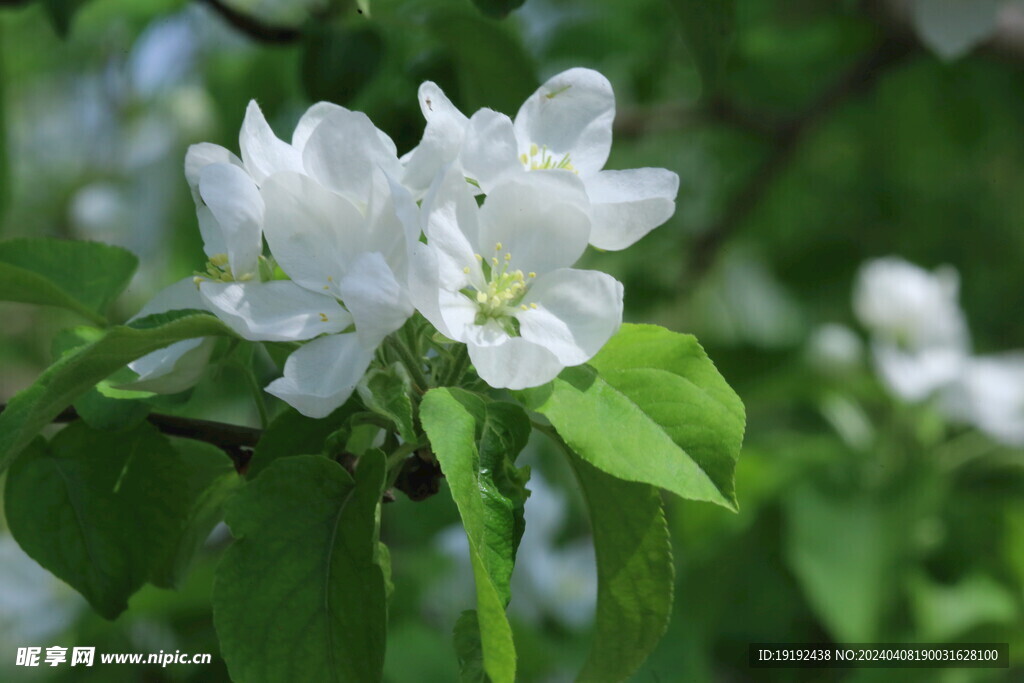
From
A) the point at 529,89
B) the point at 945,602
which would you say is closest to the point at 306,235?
the point at 529,89

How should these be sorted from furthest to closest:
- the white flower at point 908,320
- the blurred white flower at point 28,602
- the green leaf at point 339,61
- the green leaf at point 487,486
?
the white flower at point 908,320 → the blurred white flower at point 28,602 → the green leaf at point 339,61 → the green leaf at point 487,486

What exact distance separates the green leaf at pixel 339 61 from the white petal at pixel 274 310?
564 mm

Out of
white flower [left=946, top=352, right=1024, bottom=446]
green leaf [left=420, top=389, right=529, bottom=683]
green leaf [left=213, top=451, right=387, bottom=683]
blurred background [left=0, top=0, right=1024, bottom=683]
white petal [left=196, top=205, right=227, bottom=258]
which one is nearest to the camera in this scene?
green leaf [left=420, top=389, right=529, bottom=683]

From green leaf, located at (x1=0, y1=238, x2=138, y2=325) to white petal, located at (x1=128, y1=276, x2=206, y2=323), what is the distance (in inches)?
4.4

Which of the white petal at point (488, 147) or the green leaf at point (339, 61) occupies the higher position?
the white petal at point (488, 147)

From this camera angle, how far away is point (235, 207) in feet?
2.29

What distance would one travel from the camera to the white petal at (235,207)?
27.4 inches

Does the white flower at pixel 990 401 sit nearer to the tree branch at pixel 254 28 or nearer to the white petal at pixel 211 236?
the tree branch at pixel 254 28

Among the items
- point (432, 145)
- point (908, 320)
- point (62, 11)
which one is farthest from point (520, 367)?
point (908, 320)

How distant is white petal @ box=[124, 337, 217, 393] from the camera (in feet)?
2.44

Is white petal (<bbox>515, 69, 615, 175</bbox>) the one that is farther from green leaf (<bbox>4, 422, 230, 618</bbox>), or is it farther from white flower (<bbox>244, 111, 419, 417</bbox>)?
green leaf (<bbox>4, 422, 230, 618</bbox>)

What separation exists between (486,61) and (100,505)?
64cm

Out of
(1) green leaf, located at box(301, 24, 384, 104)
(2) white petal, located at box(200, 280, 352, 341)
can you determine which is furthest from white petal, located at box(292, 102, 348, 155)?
(1) green leaf, located at box(301, 24, 384, 104)

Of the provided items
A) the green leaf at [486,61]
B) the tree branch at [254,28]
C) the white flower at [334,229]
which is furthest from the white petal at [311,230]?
the tree branch at [254,28]
